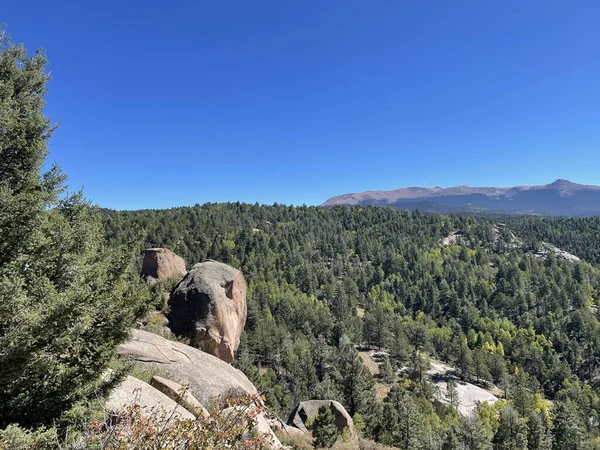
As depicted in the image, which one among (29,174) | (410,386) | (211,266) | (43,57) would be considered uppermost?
(43,57)

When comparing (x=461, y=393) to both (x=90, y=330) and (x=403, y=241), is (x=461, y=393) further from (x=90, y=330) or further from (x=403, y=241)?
(x=403, y=241)

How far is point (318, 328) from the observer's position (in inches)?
3617

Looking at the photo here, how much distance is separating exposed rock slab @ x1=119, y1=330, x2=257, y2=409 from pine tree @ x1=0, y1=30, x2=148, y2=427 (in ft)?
15.7

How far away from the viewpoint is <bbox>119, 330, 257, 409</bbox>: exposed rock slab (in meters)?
13.5

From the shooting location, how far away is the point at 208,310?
23.5 metres

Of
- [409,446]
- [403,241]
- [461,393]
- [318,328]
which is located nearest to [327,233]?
[403,241]

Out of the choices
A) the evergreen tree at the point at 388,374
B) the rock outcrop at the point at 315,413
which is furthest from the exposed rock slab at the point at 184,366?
the evergreen tree at the point at 388,374

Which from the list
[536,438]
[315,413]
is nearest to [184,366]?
[315,413]

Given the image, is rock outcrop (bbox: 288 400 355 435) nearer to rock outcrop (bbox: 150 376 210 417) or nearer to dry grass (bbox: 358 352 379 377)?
rock outcrop (bbox: 150 376 210 417)

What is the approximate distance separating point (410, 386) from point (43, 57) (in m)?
71.9

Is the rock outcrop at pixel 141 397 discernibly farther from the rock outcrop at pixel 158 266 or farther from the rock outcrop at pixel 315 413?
the rock outcrop at pixel 158 266

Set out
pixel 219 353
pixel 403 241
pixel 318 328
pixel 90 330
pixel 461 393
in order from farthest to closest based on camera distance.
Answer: pixel 403 241 → pixel 318 328 → pixel 461 393 → pixel 219 353 → pixel 90 330

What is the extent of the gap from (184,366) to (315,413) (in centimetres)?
1617

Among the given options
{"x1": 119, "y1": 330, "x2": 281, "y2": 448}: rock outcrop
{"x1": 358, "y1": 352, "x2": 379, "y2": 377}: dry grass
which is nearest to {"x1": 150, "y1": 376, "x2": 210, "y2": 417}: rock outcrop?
{"x1": 119, "y1": 330, "x2": 281, "y2": 448}: rock outcrop
